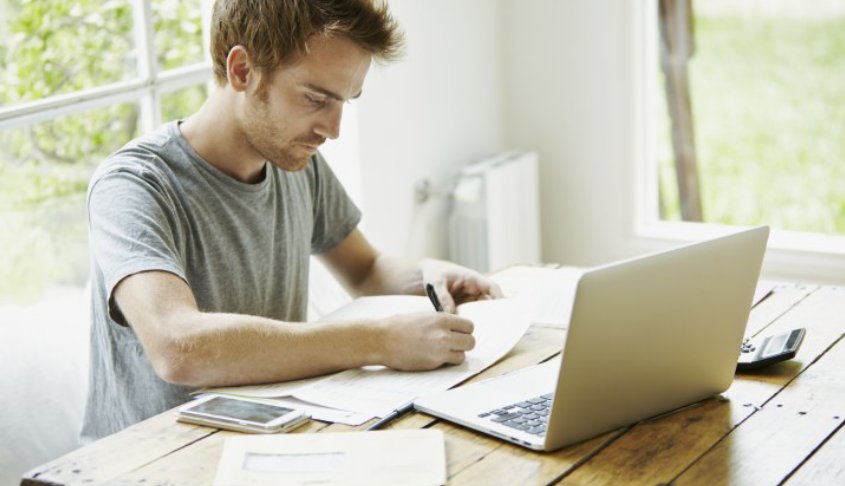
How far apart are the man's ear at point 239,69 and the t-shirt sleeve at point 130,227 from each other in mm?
213

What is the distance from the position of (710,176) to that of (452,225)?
89cm

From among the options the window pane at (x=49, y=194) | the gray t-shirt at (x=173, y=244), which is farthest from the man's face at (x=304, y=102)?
the window pane at (x=49, y=194)

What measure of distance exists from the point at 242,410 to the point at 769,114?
8.12 feet

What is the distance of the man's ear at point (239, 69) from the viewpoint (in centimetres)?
178

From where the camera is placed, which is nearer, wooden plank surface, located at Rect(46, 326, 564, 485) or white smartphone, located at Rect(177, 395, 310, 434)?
wooden plank surface, located at Rect(46, 326, 564, 485)

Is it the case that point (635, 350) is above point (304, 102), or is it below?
below

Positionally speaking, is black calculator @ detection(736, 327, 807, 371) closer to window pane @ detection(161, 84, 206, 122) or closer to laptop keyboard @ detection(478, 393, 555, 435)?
laptop keyboard @ detection(478, 393, 555, 435)

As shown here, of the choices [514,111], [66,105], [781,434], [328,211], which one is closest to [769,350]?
[781,434]

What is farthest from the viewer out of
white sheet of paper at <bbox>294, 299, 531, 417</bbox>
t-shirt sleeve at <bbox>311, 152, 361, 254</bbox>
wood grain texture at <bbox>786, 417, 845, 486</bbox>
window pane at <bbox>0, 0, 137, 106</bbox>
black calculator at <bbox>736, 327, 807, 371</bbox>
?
window pane at <bbox>0, 0, 137, 106</bbox>

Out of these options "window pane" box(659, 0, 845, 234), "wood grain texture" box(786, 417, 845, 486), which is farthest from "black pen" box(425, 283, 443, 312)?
"window pane" box(659, 0, 845, 234)

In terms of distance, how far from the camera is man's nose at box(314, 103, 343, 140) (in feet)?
5.93

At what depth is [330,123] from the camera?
5.97 feet

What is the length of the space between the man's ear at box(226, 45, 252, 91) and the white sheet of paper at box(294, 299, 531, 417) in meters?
0.55

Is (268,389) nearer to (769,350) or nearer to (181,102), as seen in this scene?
(769,350)
